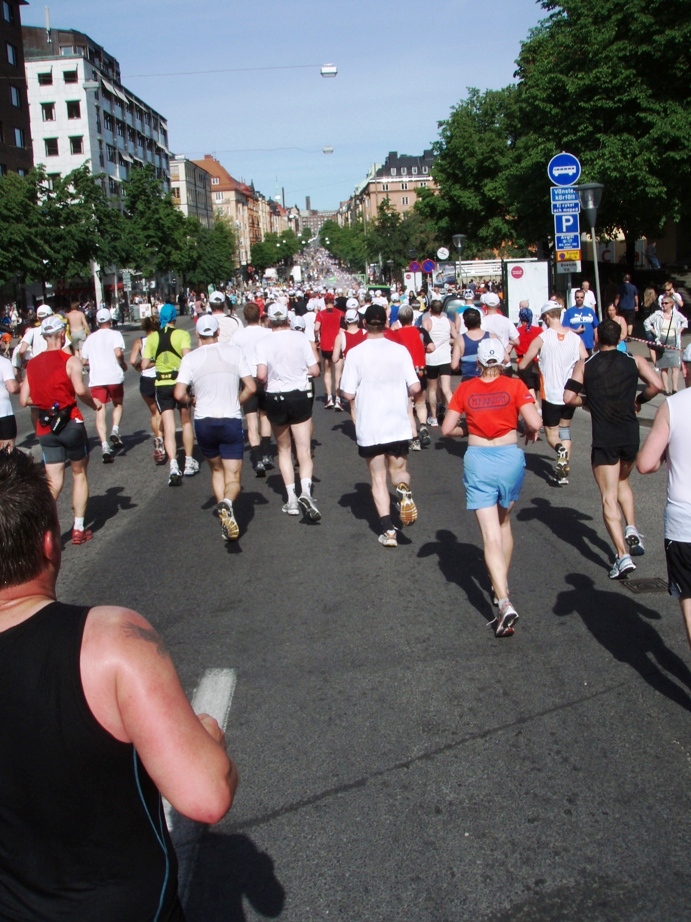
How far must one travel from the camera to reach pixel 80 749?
178 cm

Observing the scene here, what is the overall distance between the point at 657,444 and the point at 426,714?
5.59 feet

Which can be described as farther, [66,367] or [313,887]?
[66,367]

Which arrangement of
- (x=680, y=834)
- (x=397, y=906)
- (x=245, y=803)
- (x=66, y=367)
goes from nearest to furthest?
1. (x=397, y=906)
2. (x=680, y=834)
3. (x=245, y=803)
4. (x=66, y=367)

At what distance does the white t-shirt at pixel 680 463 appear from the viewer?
4.32 meters

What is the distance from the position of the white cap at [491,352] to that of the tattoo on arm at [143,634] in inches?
168

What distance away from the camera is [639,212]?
32.2 meters

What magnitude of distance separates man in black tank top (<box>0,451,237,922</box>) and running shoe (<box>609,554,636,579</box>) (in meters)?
5.11


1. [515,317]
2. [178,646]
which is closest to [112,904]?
[178,646]

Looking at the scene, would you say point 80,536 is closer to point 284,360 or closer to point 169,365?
point 284,360

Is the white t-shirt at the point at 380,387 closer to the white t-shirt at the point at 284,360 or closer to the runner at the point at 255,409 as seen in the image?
the white t-shirt at the point at 284,360

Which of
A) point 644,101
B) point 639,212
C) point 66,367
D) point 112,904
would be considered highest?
point 644,101

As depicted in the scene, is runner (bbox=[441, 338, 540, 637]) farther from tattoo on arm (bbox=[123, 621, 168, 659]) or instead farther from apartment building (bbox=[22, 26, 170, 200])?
apartment building (bbox=[22, 26, 170, 200])

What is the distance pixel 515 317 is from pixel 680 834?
2521 cm

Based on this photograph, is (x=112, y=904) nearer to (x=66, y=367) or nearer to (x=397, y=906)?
(x=397, y=906)
